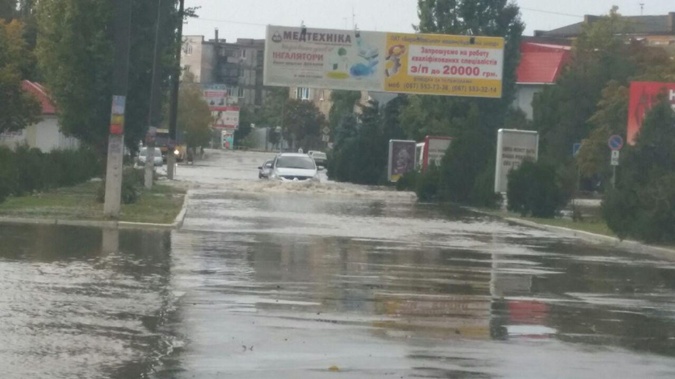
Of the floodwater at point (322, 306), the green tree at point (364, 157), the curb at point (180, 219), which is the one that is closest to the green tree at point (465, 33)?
the green tree at point (364, 157)

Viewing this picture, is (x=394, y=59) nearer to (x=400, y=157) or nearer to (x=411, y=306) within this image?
(x=400, y=157)

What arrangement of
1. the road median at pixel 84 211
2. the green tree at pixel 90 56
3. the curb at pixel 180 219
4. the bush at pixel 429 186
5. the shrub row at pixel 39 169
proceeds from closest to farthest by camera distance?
the road median at pixel 84 211 < the curb at pixel 180 219 < the shrub row at pixel 39 169 < the green tree at pixel 90 56 < the bush at pixel 429 186

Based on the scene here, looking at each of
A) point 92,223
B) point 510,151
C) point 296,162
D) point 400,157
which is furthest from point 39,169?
point 400,157

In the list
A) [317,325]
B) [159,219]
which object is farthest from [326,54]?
[317,325]

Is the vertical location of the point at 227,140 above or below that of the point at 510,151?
below

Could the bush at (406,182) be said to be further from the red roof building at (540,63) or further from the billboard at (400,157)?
the red roof building at (540,63)

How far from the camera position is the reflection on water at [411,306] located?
10906mm

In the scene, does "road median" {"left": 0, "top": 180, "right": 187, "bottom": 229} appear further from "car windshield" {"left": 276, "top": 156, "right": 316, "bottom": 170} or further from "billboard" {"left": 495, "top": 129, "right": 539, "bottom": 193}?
"car windshield" {"left": 276, "top": 156, "right": 316, "bottom": 170}

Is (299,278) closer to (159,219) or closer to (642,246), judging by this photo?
(159,219)

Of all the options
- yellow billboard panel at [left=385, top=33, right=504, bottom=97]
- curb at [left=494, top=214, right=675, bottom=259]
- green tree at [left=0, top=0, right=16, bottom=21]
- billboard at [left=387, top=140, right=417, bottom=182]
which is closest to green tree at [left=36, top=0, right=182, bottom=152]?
curb at [left=494, top=214, right=675, bottom=259]

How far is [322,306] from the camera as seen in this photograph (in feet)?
48.0

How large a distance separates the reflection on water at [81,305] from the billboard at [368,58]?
34.6 m

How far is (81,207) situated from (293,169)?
26109 millimetres

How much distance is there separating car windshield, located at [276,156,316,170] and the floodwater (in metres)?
29.0
